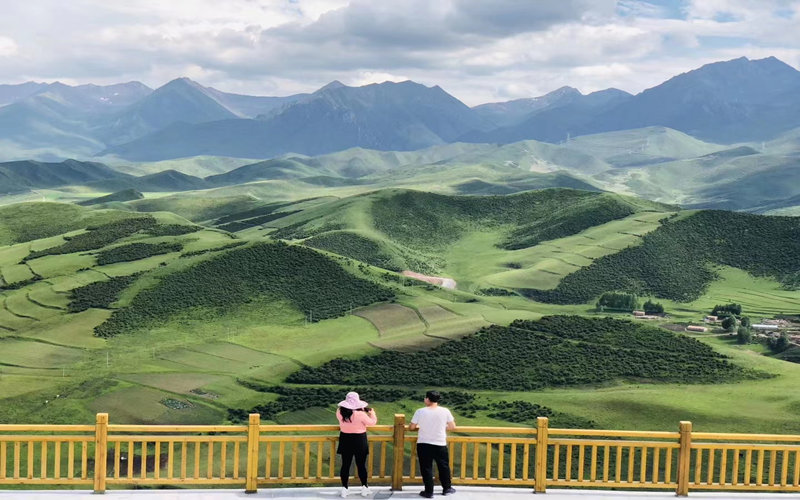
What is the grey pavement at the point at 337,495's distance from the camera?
2322 cm

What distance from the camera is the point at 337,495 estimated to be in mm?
23719

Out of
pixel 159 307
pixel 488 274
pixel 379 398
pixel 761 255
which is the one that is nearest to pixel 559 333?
pixel 379 398

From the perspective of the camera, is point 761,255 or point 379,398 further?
point 761,255

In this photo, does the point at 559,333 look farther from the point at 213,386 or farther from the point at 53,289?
the point at 53,289

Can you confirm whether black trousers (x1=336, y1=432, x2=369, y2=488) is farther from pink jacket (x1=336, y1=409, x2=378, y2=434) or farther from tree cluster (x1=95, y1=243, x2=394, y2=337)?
tree cluster (x1=95, y1=243, x2=394, y2=337)

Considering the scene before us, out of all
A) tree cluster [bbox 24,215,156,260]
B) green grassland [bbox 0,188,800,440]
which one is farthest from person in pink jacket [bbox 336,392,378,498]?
tree cluster [bbox 24,215,156,260]

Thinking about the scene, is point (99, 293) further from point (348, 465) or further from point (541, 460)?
point (541, 460)

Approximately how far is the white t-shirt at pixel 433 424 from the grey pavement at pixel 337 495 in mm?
1937

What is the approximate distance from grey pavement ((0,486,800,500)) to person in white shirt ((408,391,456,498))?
92 centimetres

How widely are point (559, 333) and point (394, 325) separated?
900 inches

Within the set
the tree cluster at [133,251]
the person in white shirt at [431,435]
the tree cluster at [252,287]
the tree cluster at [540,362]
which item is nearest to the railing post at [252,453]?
the person in white shirt at [431,435]

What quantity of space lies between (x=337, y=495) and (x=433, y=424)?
142 inches

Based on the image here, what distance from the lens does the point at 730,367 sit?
87625 millimetres

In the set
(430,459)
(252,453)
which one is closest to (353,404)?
(430,459)
